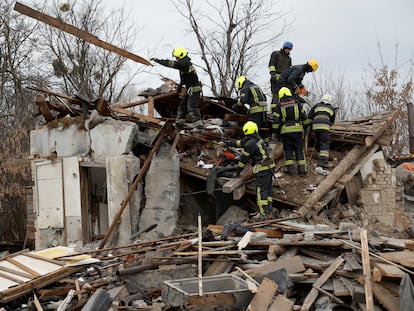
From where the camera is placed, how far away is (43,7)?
76.1 feet

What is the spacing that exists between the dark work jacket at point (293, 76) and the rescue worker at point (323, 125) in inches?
31.9

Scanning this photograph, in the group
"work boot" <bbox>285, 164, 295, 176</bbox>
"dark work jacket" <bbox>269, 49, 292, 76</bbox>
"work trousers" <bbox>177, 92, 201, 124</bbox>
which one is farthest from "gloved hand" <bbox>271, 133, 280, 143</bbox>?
"work trousers" <bbox>177, 92, 201, 124</bbox>

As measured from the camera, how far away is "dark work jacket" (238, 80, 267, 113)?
1030 cm

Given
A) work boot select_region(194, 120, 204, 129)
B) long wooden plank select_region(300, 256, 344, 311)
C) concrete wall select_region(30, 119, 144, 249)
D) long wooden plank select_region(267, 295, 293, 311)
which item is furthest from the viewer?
work boot select_region(194, 120, 204, 129)

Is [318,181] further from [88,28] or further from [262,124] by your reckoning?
[88,28]

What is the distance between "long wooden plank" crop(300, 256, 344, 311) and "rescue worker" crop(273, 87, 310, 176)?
14.3ft

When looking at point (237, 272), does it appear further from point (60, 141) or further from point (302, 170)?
point (60, 141)

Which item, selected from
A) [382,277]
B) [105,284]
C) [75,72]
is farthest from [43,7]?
[382,277]

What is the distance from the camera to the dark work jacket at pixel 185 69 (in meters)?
9.89

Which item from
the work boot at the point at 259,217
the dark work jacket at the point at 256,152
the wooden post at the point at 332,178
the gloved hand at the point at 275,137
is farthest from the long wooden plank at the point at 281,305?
the gloved hand at the point at 275,137

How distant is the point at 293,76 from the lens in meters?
10.5

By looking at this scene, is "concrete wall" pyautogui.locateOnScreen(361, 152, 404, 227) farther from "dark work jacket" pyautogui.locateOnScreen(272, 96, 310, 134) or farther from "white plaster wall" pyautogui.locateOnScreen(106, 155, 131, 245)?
"white plaster wall" pyautogui.locateOnScreen(106, 155, 131, 245)

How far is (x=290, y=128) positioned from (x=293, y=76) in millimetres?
1576

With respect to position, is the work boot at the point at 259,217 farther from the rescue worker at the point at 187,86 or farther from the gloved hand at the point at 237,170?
the rescue worker at the point at 187,86
